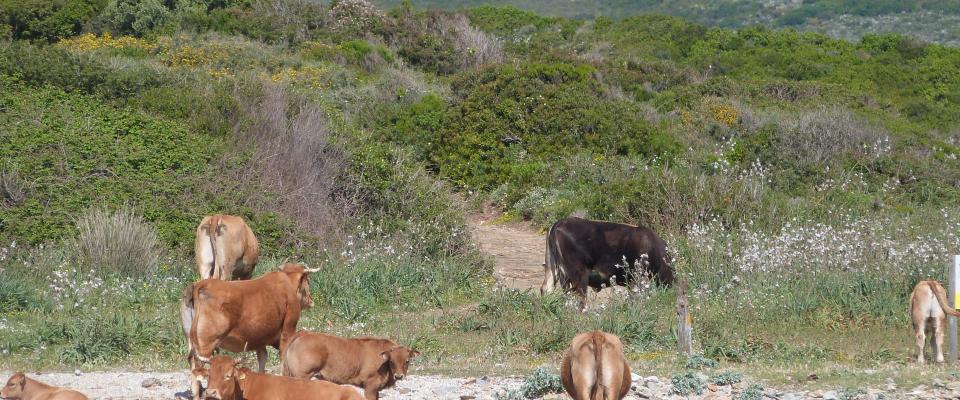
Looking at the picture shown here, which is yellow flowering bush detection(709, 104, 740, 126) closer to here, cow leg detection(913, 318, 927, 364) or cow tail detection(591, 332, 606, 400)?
cow leg detection(913, 318, 927, 364)

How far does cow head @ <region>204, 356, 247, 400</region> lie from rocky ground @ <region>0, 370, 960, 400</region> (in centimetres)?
222

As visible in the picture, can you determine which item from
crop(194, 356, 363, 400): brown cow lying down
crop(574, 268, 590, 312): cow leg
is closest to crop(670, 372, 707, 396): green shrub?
crop(194, 356, 363, 400): brown cow lying down

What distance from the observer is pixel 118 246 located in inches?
623

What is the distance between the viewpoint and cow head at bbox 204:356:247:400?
798 cm

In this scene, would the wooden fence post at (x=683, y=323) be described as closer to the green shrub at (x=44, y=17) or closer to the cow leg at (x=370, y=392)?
the cow leg at (x=370, y=392)

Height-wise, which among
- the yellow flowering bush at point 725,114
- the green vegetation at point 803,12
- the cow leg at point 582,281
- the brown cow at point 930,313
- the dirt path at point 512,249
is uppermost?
the brown cow at point 930,313

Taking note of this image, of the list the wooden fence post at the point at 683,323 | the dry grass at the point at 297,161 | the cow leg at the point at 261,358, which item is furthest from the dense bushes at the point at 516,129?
the cow leg at the point at 261,358

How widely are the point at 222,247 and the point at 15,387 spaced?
5.20m

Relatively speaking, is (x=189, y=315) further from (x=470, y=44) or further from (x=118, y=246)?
(x=470, y=44)

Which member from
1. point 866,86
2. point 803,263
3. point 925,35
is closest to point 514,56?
point 866,86

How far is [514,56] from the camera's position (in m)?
37.8

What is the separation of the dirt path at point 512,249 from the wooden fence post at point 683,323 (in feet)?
17.6

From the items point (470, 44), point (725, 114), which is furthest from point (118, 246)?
point (470, 44)

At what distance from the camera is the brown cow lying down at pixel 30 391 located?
8.40m
